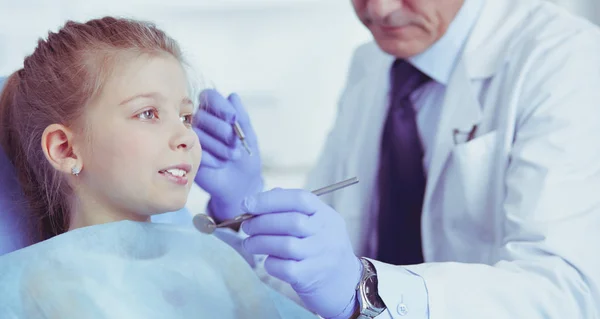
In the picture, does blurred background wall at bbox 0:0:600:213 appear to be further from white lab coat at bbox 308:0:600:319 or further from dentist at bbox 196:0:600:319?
white lab coat at bbox 308:0:600:319

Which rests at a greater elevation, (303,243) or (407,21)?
(407,21)

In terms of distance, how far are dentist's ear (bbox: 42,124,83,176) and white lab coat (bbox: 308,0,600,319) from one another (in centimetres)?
43

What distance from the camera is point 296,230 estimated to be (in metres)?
0.88

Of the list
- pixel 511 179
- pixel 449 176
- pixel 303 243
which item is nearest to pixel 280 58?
pixel 449 176

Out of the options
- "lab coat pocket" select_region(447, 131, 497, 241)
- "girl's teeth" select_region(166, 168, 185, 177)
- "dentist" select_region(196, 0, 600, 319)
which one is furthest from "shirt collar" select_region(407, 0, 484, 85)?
"girl's teeth" select_region(166, 168, 185, 177)

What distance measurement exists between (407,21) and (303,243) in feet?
2.14

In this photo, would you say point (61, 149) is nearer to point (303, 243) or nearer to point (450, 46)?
point (303, 243)

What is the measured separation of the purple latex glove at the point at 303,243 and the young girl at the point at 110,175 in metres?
0.12

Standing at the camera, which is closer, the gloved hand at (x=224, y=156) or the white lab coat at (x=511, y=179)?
the white lab coat at (x=511, y=179)

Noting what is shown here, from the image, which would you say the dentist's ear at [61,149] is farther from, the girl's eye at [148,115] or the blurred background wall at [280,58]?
the blurred background wall at [280,58]

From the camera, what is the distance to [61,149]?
3.15ft

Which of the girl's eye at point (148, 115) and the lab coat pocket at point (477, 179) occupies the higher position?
the girl's eye at point (148, 115)

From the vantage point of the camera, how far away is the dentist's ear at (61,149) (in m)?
0.95

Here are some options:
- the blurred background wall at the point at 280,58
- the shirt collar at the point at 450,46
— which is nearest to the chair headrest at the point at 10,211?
the shirt collar at the point at 450,46
